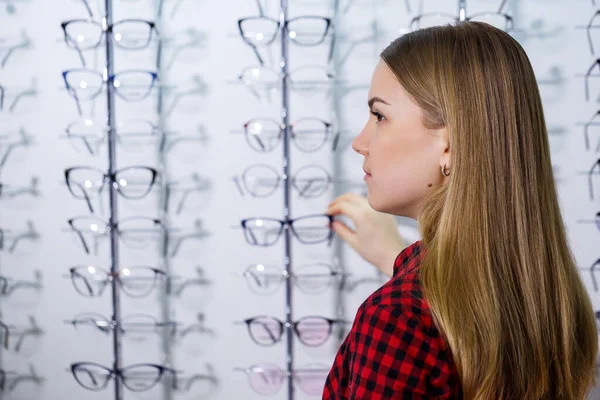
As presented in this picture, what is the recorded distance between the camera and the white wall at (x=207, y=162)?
1280 millimetres

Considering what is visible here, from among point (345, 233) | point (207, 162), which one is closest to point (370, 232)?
point (345, 233)

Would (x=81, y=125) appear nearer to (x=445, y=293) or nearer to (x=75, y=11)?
(x=75, y=11)

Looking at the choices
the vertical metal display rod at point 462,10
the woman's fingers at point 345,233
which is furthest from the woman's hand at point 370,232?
the vertical metal display rod at point 462,10

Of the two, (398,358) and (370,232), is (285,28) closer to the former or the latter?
(370,232)

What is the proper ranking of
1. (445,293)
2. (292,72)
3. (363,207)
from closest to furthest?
(445,293), (363,207), (292,72)

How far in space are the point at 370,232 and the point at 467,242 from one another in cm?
59

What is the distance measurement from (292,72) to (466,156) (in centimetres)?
77

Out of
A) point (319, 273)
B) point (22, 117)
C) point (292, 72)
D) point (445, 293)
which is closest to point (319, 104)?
point (292, 72)

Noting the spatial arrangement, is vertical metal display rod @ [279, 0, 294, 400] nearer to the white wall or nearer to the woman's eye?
the white wall

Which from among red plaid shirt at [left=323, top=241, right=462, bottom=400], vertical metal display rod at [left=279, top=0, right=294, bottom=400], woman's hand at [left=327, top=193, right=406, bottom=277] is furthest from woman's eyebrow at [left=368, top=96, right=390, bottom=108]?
vertical metal display rod at [left=279, top=0, right=294, bottom=400]

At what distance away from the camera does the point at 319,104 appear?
130cm

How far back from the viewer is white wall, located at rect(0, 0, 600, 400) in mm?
1280

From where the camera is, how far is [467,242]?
1.89ft

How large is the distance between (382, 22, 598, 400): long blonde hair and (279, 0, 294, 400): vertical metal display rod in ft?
2.18
